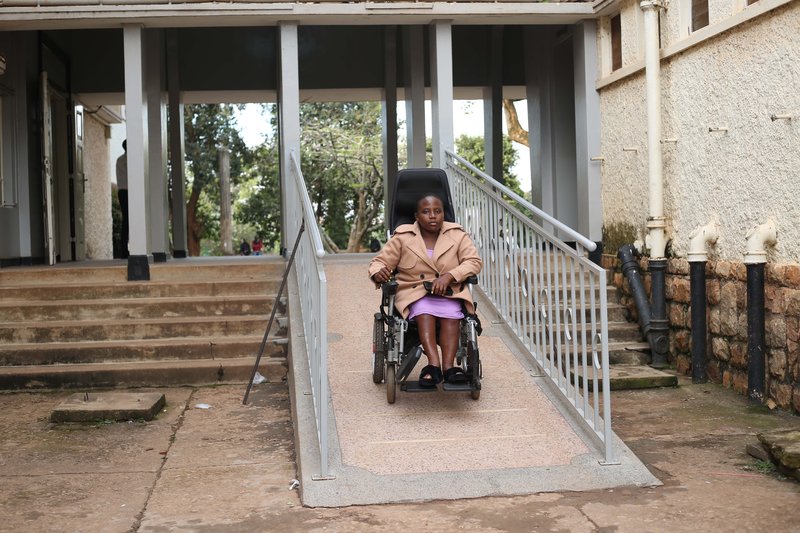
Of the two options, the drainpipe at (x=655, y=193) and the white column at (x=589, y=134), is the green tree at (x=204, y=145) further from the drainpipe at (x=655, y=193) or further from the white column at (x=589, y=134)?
the drainpipe at (x=655, y=193)

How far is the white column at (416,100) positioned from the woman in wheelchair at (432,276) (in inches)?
190

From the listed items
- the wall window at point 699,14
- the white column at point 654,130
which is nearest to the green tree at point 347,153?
the white column at point 654,130

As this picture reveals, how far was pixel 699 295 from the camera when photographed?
678 centimetres

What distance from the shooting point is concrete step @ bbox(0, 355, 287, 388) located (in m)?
6.84

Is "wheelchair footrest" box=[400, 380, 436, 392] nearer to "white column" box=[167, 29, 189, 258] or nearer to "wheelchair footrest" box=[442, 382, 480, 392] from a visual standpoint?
"wheelchair footrest" box=[442, 382, 480, 392]

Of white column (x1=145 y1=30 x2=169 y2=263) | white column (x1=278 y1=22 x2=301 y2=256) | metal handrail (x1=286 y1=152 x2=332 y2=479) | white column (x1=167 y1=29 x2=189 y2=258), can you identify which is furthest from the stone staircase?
white column (x1=167 y1=29 x2=189 y2=258)

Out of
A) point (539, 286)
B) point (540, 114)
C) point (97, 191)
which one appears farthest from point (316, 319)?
point (97, 191)

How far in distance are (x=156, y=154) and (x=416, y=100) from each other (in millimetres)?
2974

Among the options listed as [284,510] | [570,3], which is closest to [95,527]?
[284,510]

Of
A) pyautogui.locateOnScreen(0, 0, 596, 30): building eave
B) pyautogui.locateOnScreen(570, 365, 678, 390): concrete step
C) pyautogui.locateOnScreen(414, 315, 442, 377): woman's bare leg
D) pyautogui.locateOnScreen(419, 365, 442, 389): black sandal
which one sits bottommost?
pyautogui.locateOnScreen(570, 365, 678, 390): concrete step

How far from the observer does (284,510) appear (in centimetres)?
412

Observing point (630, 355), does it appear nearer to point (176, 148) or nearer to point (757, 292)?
point (757, 292)

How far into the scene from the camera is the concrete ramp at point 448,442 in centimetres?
432

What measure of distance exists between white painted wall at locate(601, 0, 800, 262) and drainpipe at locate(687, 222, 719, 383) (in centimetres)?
11
